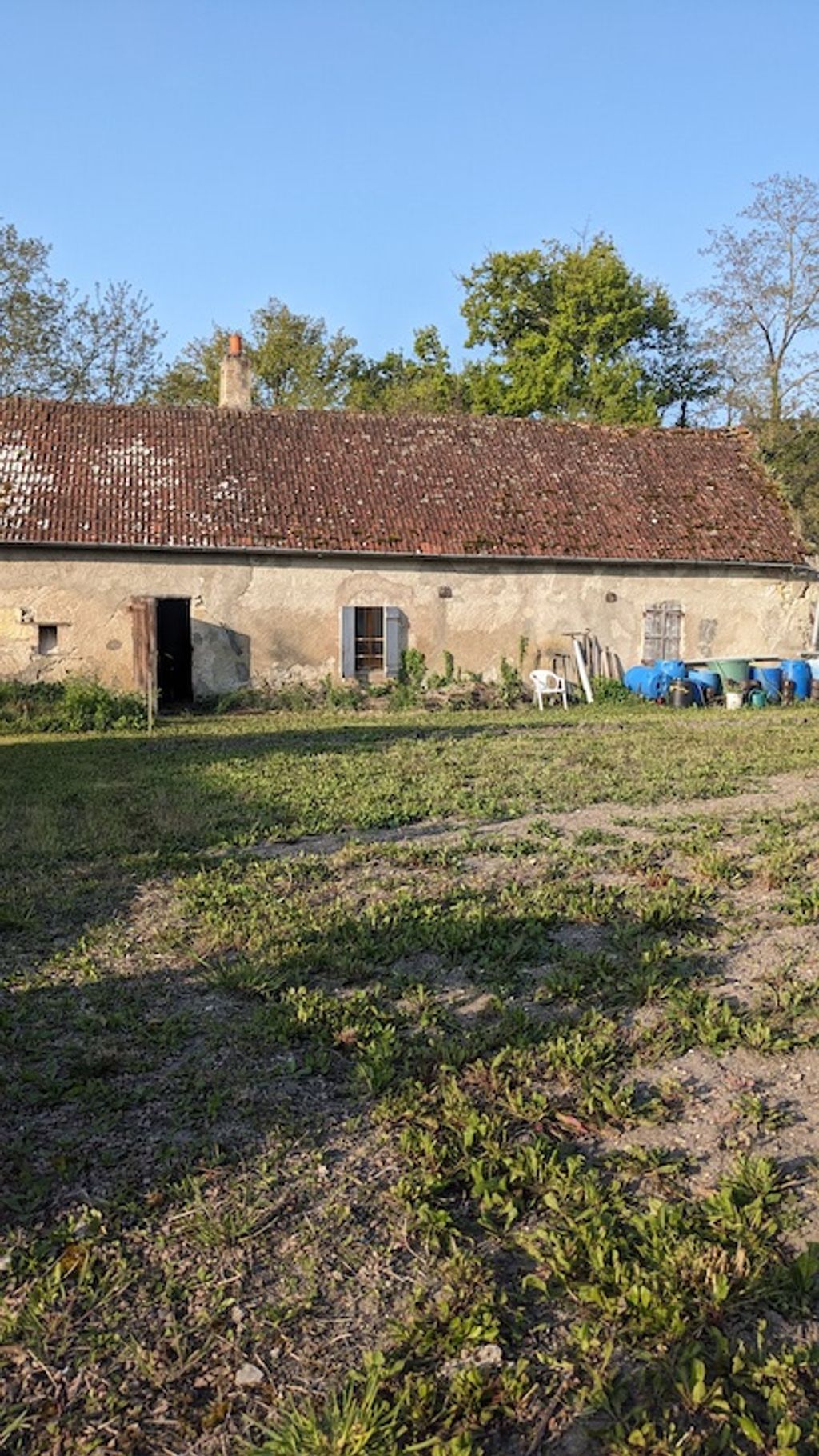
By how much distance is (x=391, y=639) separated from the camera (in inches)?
696

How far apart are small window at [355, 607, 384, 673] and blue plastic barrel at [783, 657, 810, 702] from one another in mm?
7296

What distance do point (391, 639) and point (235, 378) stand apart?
7562 mm

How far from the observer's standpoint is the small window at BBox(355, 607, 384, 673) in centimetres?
1775

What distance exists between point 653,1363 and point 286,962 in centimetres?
253

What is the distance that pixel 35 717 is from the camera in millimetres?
14742

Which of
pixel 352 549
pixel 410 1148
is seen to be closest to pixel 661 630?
pixel 352 549

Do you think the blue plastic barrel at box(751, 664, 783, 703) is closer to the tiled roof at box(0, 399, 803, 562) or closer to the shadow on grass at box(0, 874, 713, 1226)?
the tiled roof at box(0, 399, 803, 562)

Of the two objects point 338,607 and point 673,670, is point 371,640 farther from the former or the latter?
point 673,670

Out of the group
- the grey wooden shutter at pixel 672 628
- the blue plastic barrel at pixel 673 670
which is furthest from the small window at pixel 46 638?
the grey wooden shutter at pixel 672 628

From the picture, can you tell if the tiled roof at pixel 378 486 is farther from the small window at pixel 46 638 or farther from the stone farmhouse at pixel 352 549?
the small window at pixel 46 638

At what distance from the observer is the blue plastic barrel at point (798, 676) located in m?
18.4

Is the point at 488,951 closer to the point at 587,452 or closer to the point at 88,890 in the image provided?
the point at 88,890

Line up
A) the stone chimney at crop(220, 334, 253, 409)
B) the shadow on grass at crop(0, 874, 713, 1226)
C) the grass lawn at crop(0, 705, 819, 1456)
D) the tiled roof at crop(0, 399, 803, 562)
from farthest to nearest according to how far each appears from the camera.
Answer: the stone chimney at crop(220, 334, 253, 409)
the tiled roof at crop(0, 399, 803, 562)
the shadow on grass at crop(0, 874, 713, 1226)
the grass lawn at crop(0, 705, 819, 1456)

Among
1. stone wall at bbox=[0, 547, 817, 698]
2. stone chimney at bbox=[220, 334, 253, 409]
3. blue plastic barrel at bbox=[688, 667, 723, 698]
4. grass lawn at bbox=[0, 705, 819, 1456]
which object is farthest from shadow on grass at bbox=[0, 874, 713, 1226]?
stone chimney at bbox=[220, 334, 253, 409]
